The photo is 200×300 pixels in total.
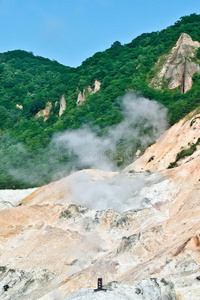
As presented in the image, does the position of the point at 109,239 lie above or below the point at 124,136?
below

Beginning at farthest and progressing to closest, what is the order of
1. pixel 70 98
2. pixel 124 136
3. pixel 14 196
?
1. pixel 70 98
2. pixel 124 136
3. pixel 14 196

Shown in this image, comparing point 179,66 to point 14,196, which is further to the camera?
point 179,66

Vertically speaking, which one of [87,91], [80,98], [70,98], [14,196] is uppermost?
[87,91]

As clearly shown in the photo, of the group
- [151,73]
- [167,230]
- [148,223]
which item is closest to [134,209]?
[148,223]

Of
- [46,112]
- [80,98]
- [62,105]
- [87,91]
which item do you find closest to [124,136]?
[80,98]

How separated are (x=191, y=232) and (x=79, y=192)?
54.8 feet

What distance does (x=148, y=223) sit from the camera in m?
24.1

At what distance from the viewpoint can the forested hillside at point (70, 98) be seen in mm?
55250

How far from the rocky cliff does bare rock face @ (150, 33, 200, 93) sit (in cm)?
2517

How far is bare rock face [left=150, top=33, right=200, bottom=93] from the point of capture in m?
61.1

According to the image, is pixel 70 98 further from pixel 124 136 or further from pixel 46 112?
pixel 124 136

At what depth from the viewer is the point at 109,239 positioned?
24266mm

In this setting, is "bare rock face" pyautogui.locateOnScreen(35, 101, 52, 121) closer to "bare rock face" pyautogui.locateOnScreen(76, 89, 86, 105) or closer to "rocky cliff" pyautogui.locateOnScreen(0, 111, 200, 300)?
"bare rock face" pyautogui.locateOnScreen(76, 89, 86, 105)

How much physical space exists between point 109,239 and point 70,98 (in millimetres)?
58225
